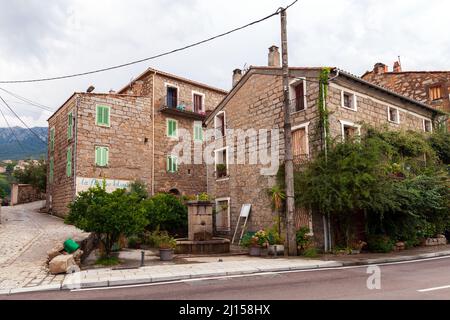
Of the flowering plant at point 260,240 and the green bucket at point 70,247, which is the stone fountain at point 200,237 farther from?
the green bucket at point 70,247

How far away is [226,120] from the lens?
67.7 feet

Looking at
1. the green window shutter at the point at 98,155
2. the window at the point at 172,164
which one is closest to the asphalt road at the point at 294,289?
the green window shutter at the point at 98,155

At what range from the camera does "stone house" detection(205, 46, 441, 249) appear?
15.2m

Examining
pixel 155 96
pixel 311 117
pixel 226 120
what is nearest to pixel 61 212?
pixel 155 96

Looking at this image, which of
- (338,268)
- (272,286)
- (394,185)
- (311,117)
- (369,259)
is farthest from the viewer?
(311,117)

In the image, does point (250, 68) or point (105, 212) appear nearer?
point (105, 212)

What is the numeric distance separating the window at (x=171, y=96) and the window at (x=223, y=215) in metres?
9.46

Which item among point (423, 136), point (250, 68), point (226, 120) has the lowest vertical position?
point (423, 136)

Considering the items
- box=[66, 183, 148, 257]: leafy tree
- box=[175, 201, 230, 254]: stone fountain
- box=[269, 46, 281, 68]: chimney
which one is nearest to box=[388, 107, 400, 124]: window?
box=[269, 46, 281, 68]: chimney

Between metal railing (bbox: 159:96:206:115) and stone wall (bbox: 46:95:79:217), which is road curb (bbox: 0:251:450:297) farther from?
metal railing (bbox: 159:96:206:115)

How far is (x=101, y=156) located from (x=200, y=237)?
36.0 feet

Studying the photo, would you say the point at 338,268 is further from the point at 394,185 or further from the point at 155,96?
the point at 155,96

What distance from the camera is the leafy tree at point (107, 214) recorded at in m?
10.5
